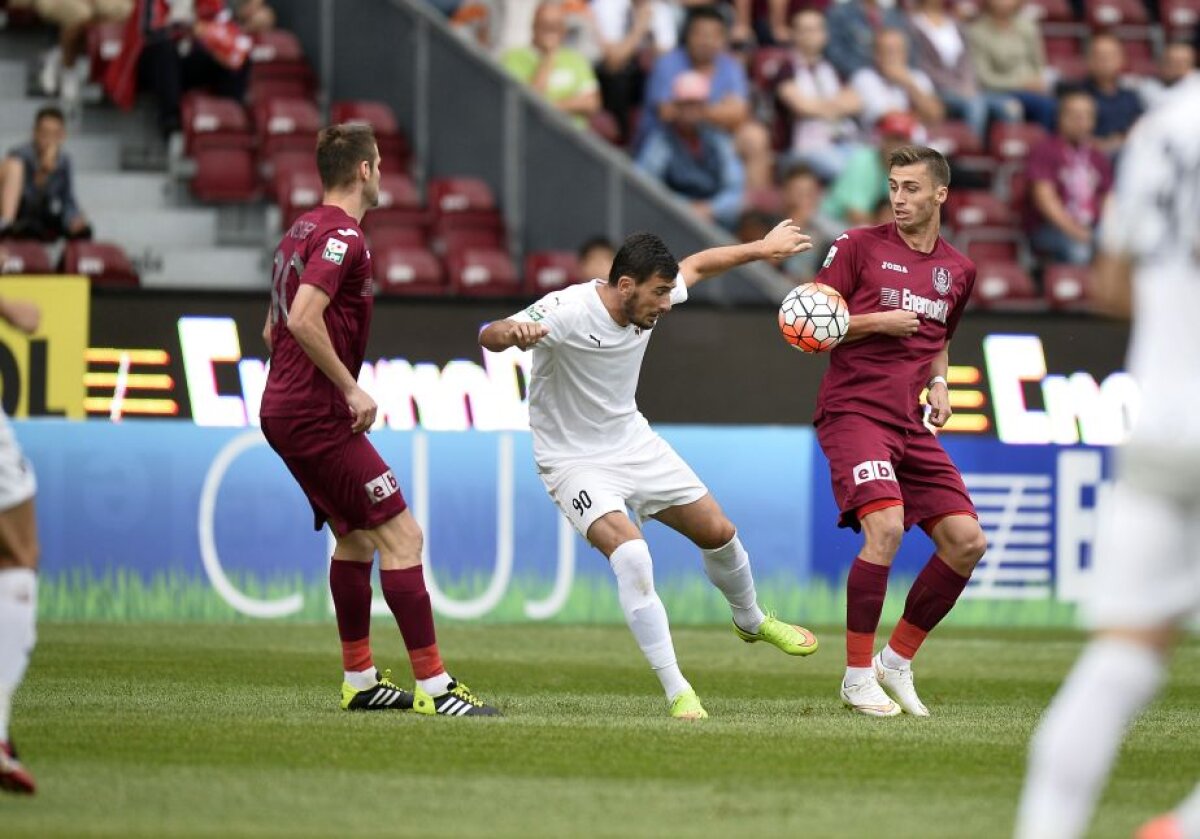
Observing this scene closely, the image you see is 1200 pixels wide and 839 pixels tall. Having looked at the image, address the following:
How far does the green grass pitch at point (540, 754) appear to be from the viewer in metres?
6.15

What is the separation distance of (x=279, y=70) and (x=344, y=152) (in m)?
9.17

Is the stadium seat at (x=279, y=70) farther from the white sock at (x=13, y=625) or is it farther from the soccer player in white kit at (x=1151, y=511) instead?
the soccer player in white kit at (x=1151, y=511)

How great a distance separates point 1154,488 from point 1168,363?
301mm

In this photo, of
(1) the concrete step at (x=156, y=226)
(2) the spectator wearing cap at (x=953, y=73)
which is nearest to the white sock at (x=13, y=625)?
(1) the concrete step at (x=156, y=226)

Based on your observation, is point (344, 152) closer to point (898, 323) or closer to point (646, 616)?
point (646, 616)

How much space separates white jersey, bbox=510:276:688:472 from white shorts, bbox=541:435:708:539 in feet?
0.18

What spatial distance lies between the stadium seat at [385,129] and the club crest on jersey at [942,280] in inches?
327

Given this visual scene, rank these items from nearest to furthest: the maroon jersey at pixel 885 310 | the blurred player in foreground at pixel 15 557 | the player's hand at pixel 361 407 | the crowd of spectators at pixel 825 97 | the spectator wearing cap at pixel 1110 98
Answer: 1. the blurred player in foreground at pixel 15 557
2. the player's hand at pixel 361 407
3. the maroon jersey at pixel 885 310
4. the crowd of spectators at pixel 825 97
5. the spectator wearing cap at pixel 1110 98

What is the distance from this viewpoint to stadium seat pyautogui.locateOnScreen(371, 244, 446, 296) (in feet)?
51.5

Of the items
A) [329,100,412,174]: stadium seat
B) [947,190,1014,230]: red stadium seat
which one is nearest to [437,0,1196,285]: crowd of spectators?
[947,190,1014,230]: red stadium seat

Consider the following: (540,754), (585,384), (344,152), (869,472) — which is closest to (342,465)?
(585,384)

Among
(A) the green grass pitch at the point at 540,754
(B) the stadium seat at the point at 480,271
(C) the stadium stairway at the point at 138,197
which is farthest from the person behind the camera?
(C) the stadium stairway at the point at 138,197

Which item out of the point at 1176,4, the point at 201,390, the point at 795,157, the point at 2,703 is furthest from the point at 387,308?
the point at 1176,4

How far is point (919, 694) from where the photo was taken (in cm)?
1030
